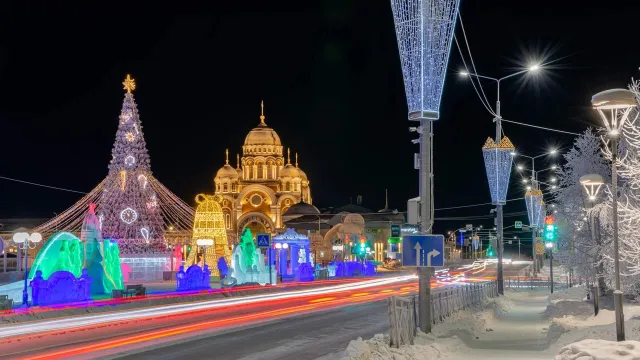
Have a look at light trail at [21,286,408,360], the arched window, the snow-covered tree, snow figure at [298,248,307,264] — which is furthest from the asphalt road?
the arched window

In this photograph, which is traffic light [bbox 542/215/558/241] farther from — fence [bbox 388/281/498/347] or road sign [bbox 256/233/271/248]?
road sign [bbox 256/233/271/248]

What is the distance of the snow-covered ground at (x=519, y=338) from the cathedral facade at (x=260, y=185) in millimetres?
97095

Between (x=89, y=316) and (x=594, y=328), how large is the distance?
16629 millimetres

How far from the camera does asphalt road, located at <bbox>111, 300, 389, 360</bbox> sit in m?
17.0

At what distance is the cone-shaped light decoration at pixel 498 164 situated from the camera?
113 feet

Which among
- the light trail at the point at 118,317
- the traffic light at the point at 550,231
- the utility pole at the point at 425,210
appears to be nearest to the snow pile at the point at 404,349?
the utility pole at the point at 425,210

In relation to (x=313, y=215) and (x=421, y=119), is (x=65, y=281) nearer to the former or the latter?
(x=421, y=119)

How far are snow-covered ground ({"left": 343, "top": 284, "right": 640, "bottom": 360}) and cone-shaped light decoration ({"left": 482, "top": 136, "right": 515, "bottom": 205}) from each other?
6303 mm

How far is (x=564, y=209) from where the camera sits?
3912 centimetres

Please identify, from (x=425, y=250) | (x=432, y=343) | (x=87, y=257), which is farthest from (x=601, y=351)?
(x=87, y=257)

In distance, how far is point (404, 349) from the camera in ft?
50.4

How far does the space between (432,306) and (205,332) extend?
6.59 metres

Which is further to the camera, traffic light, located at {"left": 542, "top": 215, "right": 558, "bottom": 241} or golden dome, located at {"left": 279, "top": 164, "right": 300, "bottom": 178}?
golden dome, located at {"left": 279, "top": 164, "right": 300, "bottom": 178}

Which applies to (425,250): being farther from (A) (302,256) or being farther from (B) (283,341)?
(A) (302,256)
